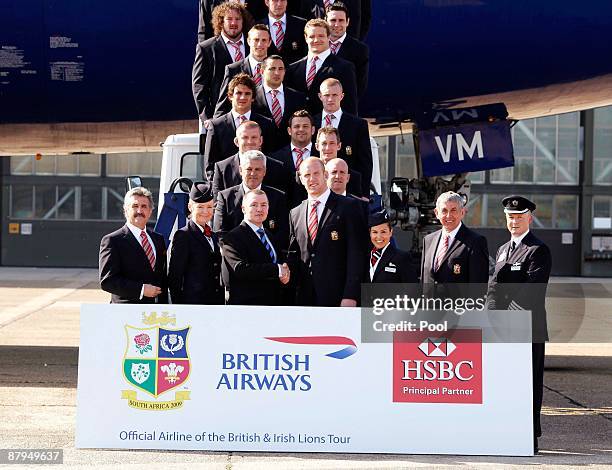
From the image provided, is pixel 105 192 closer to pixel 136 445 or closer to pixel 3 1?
pixel 3 1

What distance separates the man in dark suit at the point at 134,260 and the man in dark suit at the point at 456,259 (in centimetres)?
193

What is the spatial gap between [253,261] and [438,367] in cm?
150

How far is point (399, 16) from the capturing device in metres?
11.4

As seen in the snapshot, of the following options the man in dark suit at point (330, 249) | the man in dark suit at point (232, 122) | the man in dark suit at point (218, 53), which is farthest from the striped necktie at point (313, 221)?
the man in dark suit at point (218, 53)

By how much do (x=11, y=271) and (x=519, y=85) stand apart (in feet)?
69.0

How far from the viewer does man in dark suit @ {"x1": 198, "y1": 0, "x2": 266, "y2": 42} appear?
383 inches

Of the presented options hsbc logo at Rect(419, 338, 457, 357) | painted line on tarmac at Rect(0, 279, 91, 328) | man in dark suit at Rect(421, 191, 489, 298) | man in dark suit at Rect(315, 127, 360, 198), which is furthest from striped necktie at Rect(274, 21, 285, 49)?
painted line on tarmac at Rect(0, 279, 91, 328)

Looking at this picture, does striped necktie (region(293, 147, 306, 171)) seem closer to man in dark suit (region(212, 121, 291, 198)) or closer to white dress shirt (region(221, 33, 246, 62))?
man in dark suit (region(212, 121, 291, 198))

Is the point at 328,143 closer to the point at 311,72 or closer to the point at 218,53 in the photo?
the point at 311,72

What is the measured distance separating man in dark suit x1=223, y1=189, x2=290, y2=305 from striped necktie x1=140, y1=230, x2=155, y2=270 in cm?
56

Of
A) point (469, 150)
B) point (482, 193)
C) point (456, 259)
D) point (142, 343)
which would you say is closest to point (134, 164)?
point (482, 193)

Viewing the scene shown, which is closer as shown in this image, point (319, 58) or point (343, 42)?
point (319, 58)

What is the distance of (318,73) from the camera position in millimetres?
8766

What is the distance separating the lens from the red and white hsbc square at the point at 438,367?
680 centimetres
